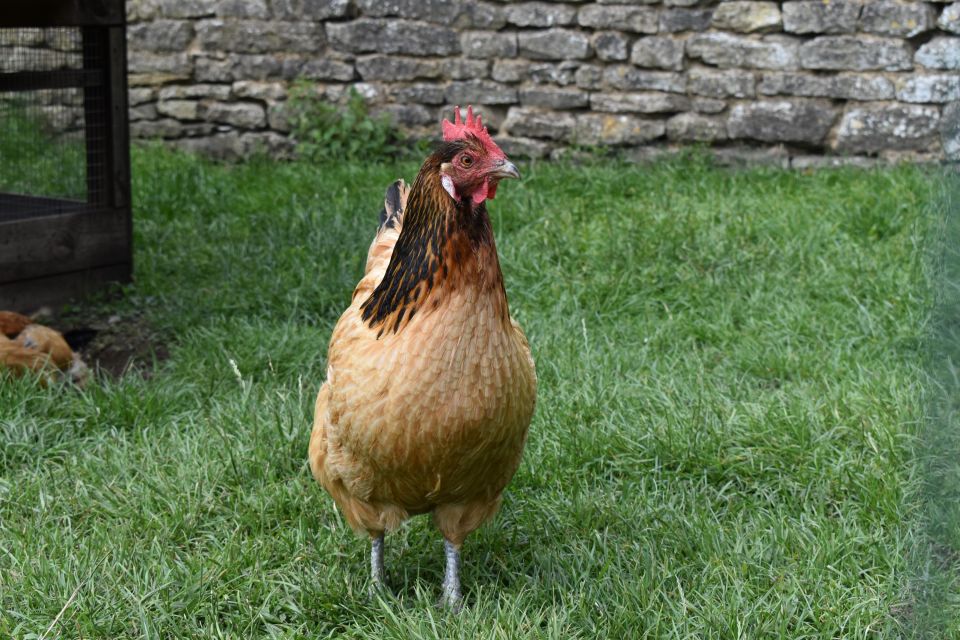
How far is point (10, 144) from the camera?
5117 millimetres

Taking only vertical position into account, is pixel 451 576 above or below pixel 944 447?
below

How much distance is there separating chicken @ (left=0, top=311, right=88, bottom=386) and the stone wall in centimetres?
402

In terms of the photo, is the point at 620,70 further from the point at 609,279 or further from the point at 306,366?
the point at 306,366

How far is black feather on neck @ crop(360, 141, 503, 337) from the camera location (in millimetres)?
2500

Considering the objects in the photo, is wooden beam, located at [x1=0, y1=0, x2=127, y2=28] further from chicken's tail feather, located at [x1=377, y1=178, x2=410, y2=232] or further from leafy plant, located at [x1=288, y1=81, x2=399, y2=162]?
leafy plant, located at [x1=288, y1=81, x2=399, y2=162]

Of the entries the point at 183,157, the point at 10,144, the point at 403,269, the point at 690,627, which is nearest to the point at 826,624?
the point at 690,627

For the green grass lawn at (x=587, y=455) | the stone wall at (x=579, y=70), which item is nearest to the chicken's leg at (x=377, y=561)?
the green grass lawn at (x=587, y=455)

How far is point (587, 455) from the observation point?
3496 millimetres

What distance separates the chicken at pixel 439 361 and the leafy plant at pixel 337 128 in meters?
5.16

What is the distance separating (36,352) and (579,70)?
4487mm

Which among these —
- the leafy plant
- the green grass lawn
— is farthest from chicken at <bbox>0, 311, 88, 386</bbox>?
the leafy plant

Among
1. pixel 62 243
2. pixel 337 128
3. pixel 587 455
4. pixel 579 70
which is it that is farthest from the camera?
pixel 337 128

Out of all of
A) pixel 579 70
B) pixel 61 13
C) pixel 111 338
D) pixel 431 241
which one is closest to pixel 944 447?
pixel 431 241

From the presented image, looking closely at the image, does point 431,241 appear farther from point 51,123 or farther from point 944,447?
point 51,123
